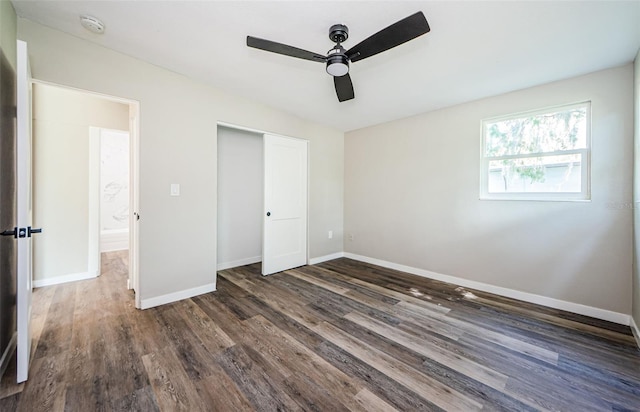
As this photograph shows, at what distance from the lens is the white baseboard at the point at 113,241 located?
5246 mm

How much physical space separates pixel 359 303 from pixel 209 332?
1571mm

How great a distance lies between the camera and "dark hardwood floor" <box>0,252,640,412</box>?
151 centimetres

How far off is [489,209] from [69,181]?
5648mm

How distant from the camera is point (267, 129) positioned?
12.2 feet

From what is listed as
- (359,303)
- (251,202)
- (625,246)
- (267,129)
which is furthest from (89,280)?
(625,246)

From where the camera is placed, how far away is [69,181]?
3420 millimetres

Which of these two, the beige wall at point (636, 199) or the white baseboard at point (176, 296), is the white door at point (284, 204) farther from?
the beige wall at point (636, 199)

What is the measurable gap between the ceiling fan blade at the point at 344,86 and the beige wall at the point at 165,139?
1.61 metres

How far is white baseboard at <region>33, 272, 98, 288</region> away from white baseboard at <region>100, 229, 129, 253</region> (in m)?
2.03

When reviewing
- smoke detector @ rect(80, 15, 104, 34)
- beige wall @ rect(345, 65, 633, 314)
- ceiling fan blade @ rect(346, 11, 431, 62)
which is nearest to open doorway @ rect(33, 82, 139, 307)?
smoke detector @ rect(80, 15, 104, 34)

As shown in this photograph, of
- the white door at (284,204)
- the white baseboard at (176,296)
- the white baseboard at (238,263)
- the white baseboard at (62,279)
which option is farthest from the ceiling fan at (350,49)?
the white baseboard at (62,279)

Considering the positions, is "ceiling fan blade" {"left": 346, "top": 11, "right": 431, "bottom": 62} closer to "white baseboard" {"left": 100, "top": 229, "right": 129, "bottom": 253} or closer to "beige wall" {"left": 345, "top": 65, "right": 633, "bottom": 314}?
"beige wall" {"left": 345, "top": 65, "right": 633, "bottom": 314}

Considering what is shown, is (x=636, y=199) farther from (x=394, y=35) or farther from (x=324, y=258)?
(x=324, y=258)

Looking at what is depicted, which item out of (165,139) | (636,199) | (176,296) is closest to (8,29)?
(165,139)
